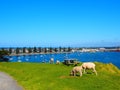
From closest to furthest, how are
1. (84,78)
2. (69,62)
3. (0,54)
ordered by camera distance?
(84,78) → (69,62) → (0,54)

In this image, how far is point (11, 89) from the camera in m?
31.0

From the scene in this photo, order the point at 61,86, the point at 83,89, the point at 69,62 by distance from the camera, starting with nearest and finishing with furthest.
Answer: the point at 83,89 < the point at 61,86 < the point at 69,62

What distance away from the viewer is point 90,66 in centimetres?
4000

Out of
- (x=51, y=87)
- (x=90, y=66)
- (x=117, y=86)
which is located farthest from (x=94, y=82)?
(x=90, y=66)

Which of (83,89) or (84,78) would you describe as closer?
(83,89)

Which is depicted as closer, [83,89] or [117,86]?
[83,89]

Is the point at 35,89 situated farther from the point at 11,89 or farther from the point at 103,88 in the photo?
the point at 103,88

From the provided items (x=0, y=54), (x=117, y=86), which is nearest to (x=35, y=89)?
(x=117, y=86)

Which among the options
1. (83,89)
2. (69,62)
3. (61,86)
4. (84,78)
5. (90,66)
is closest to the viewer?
(83,89)

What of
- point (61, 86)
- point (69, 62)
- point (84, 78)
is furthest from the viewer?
point (69, 62)

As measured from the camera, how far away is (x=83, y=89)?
2962 centimetres

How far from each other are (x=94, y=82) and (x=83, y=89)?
364cm

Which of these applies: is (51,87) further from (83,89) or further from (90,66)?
(90,66)

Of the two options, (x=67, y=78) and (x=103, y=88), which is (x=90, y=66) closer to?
(x=67, y=78)
